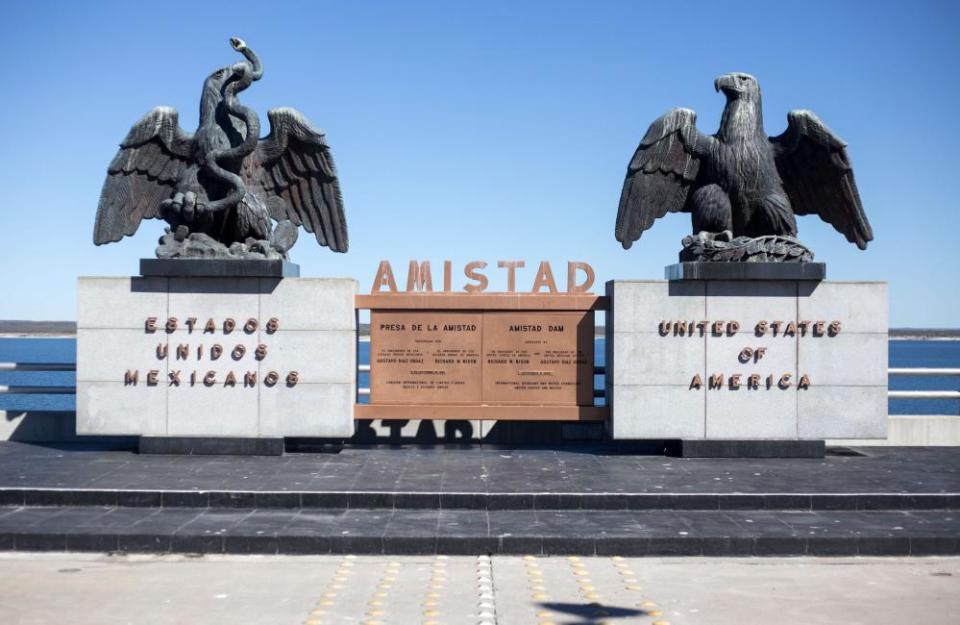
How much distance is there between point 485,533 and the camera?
9.28m

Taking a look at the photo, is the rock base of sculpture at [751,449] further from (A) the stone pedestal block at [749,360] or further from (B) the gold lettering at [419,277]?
(B) the gold lettering at [419,277]

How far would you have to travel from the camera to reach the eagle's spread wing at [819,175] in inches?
533

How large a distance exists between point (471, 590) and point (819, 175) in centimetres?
862

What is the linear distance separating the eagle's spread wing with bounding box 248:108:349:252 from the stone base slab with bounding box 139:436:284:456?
2.94 m

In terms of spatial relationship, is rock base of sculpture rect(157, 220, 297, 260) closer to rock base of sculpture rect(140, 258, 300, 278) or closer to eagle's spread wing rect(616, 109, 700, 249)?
rock base of sculpture rect(140, 258, 300, 278)

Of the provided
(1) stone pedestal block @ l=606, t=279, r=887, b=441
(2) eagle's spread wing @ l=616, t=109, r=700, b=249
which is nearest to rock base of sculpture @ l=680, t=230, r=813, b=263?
(1) stone pedestal block @ l=606, t=279, r=887, b=441

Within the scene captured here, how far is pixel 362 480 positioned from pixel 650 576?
403 centimetres

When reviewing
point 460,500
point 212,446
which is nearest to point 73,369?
point 212,446

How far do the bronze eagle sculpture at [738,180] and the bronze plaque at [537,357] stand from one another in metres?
1.50

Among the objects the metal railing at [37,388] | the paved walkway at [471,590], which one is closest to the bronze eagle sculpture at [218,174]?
the metal railing at [37,388]

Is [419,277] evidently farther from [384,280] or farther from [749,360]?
[749,360]

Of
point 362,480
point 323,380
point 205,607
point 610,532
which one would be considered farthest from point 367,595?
point 323,380

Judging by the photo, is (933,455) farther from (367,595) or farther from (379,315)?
(367,595)

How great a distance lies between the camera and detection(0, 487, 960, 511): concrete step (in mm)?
10477
